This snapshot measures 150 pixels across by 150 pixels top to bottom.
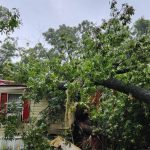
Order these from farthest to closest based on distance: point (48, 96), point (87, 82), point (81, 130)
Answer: point (48, 96) < point (81, 130) < point (87, 82)

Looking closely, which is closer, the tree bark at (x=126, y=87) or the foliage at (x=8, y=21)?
the foliage at (x=8, y=21)

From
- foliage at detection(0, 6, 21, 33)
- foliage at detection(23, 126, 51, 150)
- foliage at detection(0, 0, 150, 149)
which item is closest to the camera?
foliage at detection(0, 6, 21, 33)

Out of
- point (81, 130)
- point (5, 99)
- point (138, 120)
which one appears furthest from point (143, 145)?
point (5, 99)

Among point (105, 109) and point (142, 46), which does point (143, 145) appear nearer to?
point (105, 109)

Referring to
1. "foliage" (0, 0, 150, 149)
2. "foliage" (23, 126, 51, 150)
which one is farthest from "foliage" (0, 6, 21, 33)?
"foliage" (23, 126, 51, 150)

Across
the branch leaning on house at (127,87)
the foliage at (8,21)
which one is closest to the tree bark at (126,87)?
the branch leaning on house at (127,87)

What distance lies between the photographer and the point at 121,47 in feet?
48.3

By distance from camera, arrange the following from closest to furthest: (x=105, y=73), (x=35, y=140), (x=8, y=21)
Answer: (x=8, y=21)
(x=105, y=73)
(x=35, y=140)

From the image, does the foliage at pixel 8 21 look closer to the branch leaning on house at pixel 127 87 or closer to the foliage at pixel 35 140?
the branch leaning on house at pixel 127 87

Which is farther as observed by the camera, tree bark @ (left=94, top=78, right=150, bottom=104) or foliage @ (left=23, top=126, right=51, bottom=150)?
foliage @ (left=23, top=126, right=51, bottom=150)

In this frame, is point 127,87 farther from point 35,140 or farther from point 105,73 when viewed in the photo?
point 35,140

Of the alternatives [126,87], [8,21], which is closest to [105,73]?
[126,87]

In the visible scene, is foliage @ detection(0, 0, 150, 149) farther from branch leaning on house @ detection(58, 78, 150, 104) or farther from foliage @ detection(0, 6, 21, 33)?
foliage @ detection(0, 6, 21, 33)

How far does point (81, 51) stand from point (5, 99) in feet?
29.6
